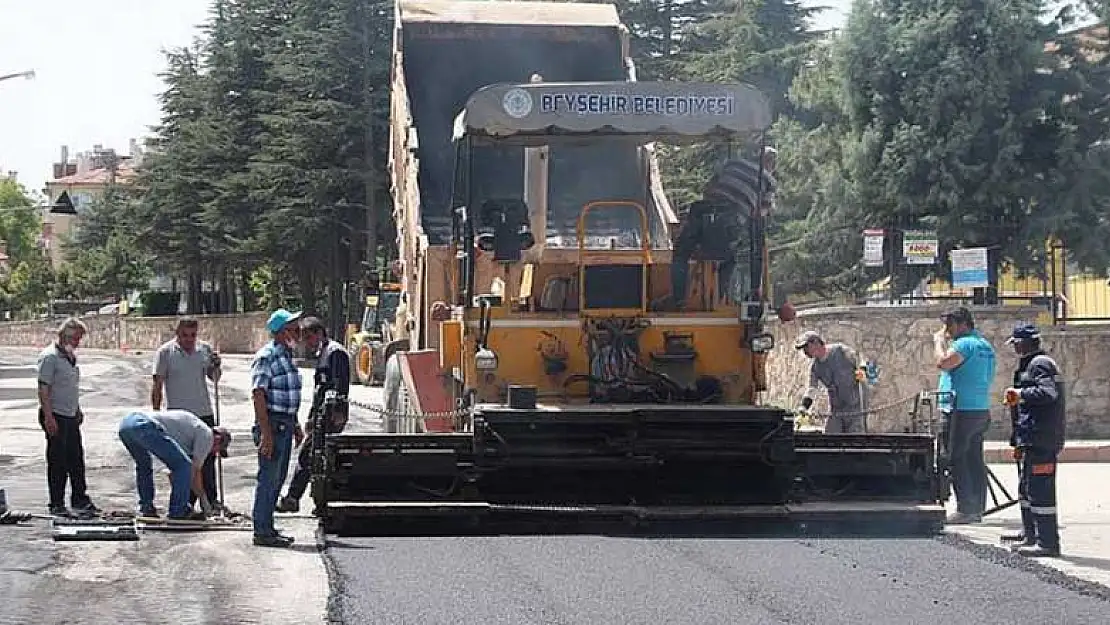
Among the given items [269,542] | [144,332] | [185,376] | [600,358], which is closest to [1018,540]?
[600,358]


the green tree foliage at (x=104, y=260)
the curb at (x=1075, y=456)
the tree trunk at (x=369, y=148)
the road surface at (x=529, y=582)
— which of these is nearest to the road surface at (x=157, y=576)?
the road surface at (x=529, y=582)

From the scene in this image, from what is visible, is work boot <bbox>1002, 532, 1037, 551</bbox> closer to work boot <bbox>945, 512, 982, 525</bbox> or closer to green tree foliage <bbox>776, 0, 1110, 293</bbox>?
work boot <bbox>945, 512, 982, 525</bbox>

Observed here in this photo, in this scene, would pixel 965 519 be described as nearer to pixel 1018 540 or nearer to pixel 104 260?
pixel 1018 540

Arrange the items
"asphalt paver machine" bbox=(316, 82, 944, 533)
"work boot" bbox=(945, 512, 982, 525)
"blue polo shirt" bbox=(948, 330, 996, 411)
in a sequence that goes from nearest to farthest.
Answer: "asphalt paver machine" bbox=(316, 82, 944, 533) → "work boot" bbox=(945, 512, 982, 525) → "blue polo shirt" bbox=(948, 330, 996, 411)

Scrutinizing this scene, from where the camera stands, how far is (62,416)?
40.4 ft

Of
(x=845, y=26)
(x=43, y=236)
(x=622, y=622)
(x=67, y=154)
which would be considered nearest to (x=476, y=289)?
(x=622, y=622)

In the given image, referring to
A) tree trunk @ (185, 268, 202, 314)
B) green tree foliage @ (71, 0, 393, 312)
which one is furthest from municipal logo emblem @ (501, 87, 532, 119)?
tree trunk @ (185, 268, 202, 314)

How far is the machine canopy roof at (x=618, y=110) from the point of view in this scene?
1143 centimetres

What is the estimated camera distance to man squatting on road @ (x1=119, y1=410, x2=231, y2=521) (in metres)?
11.3

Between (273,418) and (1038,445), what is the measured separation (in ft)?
15.8

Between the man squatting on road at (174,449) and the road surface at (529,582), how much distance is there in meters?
0.46

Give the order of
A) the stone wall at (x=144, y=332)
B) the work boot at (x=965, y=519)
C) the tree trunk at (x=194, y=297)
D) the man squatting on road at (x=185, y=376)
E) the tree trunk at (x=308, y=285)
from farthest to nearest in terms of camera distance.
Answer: the tree trunk at (x=194, y=297) → the stone wall at (x=144, y=332) → the tree trunk at (x=308, y=285) → the man squatting on road at (x=185, y=376) → the work boot at (x=965, y=519)

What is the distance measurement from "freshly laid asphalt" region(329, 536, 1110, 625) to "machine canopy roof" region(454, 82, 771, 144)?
8.95 ft

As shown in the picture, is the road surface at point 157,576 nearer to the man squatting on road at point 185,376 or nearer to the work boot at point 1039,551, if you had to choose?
the man squatting on road at point 185,376
